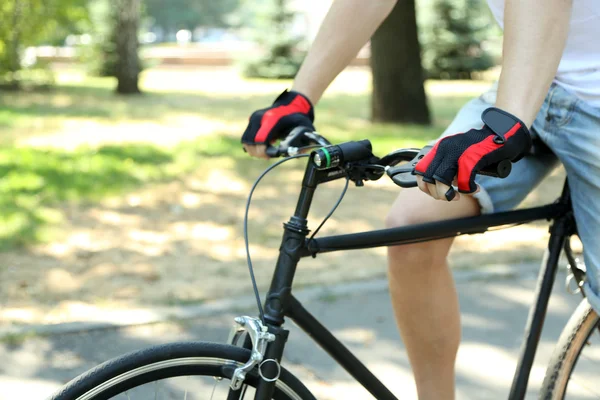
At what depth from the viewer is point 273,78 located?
2017cm

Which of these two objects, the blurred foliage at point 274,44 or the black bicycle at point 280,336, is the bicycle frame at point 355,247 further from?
the blurred foliage at point 274,44

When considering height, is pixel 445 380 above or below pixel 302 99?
below

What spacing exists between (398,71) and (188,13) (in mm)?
43303

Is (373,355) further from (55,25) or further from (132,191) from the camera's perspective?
(55,25)

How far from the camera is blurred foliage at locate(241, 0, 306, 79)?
802 inches

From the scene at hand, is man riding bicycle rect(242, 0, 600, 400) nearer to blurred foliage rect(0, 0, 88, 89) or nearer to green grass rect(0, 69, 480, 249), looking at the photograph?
green grass rect(0, 69, 480, 249)

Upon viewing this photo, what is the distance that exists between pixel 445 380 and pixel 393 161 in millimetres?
707

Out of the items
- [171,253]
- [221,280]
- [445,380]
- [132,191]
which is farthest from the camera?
[132,191]

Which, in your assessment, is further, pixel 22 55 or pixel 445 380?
pixel 22 55

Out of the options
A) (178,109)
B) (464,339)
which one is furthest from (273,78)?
(464,339)

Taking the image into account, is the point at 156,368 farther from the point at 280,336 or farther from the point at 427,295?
the point at 427,295

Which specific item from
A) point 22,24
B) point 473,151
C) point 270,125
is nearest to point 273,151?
point 270,125

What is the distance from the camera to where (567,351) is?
6.98 ft

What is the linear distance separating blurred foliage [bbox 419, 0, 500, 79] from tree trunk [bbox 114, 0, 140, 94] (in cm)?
807
